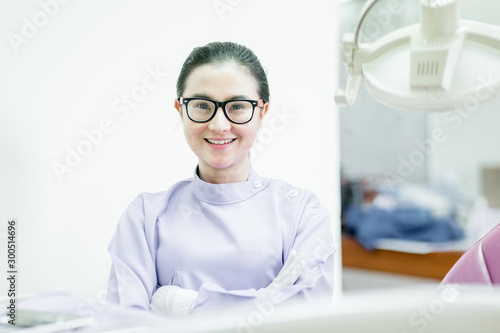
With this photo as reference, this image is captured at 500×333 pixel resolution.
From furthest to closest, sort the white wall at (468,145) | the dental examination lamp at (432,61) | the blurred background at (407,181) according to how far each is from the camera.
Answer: the white wall at (468,145) < the blurred background at (407,181) < the dental examination lamp at (432,61)

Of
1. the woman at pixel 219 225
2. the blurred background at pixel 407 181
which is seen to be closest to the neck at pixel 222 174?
the woman at pixel 219 225

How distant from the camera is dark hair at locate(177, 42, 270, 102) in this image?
760 mm

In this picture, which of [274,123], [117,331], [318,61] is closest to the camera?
[117,331]

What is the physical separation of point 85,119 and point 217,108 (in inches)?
8.7

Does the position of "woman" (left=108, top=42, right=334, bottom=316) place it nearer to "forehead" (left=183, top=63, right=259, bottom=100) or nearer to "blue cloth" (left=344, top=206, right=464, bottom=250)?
"forehead" (left=183, top=63, right=259, bottom=100)

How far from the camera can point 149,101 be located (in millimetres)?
843

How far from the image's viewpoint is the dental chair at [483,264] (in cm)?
80

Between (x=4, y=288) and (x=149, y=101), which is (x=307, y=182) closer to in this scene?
(x=149, y=101)

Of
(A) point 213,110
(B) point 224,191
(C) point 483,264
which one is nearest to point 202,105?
(A) point 213,110

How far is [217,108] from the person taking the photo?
0.74 m

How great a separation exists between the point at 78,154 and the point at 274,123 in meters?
0.34

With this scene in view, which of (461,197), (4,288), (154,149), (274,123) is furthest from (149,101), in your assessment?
(461,197)

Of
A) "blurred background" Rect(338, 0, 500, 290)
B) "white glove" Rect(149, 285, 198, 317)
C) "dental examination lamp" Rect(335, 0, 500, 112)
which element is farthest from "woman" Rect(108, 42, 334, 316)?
"blurred background" Rect(338, 0, 500, 290)

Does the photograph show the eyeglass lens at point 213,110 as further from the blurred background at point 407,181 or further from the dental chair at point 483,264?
the blurred background at point 407,181
